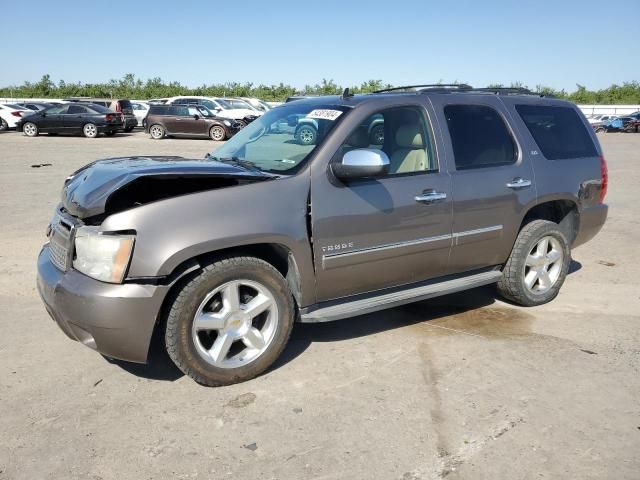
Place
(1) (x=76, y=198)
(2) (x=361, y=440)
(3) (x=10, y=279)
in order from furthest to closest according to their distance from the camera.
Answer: (3) (x=10, y=279) → (1) (x=76, y=198) → (2) (x=361, y=440)

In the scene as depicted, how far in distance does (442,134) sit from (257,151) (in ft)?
4.62

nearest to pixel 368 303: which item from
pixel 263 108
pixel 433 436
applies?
pixel 433 436

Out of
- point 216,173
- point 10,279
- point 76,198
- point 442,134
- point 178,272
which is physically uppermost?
point 442,134

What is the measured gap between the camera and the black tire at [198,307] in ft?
10.7

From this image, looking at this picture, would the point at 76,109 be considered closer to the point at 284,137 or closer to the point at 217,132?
the point at 217,132

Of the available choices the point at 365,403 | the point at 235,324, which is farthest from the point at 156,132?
the point at 365,403

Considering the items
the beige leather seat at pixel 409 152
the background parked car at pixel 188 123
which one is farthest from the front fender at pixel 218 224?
the background parked car at pixel 188 123

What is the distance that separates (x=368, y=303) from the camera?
3.91 meters

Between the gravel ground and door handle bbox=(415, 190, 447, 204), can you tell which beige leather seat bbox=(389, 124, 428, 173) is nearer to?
door handle bbox=(415, 190, 447, 204)

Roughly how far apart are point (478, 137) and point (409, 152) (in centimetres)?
68

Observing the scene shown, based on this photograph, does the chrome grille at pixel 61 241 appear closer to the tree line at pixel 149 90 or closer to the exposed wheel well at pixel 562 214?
the exposed wheel well at pixel 562 214

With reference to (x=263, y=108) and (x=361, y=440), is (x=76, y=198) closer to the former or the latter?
(x=361, y=440)

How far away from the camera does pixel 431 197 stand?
13.3ft

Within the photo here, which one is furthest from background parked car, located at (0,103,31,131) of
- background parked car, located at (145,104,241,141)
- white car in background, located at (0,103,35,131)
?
background parked car, located at (145,104,241,141)
